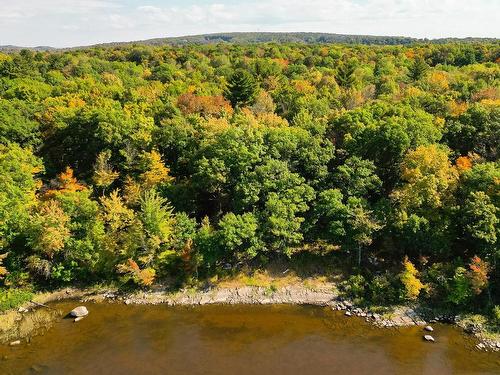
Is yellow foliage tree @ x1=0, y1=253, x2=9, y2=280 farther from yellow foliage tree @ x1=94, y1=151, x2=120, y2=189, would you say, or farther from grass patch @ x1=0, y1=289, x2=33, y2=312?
yellow foliage tree @ x1=94, y1=151, x2=120, y2=189

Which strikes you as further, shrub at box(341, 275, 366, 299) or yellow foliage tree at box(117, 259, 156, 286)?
yellow foliage tree at box(117, 259, 156, 286)

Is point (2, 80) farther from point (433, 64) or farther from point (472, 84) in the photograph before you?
point (433, 64)

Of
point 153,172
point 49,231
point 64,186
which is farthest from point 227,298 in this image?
point 64,186

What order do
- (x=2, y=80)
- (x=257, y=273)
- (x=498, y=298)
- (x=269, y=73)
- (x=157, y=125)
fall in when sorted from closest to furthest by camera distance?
1. (x=498, y=298)
2. (x=257, y=273)
3. (x=157, y=125)
4. (x=2, y=80)
5. (x=269, y=73)

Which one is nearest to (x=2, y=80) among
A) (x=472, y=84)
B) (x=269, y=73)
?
(x=269, y=73)

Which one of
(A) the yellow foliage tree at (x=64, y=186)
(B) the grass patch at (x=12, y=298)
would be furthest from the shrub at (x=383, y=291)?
(B) the grass patch at (x=12, y=298)

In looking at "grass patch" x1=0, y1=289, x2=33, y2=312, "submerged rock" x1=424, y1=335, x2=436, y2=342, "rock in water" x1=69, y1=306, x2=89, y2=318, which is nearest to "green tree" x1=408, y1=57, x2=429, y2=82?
"submerged rock" x1=424, y1=335, x2=436, y2=342
